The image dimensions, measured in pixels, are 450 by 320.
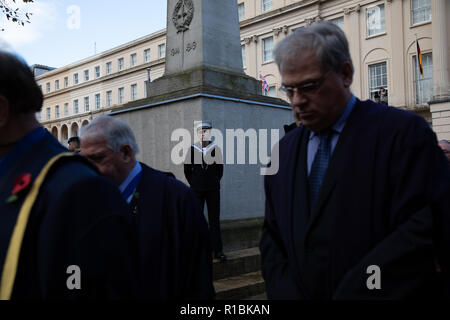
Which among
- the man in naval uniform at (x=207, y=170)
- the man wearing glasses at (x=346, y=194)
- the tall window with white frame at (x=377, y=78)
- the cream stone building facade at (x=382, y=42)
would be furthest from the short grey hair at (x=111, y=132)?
the tall window with white frame at (x=377, y=78)

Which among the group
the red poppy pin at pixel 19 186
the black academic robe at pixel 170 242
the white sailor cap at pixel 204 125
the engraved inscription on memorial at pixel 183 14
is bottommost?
the black academic robe at pixel 170 242

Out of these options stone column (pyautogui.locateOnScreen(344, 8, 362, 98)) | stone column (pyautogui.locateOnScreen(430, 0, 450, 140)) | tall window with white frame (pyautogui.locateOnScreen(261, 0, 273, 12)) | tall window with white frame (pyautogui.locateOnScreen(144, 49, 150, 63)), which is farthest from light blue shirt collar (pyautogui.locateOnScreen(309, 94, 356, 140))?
tall window with white frame (pyautogui.locateOnScreen(144, 49, 150, 63))

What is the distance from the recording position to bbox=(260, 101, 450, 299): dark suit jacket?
1654 millimetres

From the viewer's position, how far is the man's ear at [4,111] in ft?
4.66

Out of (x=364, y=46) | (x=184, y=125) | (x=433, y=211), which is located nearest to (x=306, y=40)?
(x=433, y=211)

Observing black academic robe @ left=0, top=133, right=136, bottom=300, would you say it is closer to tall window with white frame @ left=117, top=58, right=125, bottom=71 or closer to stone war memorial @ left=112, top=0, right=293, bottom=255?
stone war memorial @ left=112, top=0, right=293, bottom=255

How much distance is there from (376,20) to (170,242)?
33.1 m

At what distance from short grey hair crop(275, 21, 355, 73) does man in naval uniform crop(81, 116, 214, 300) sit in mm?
1122

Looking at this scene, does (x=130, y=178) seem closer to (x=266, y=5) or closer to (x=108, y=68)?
(x=266, y=5)

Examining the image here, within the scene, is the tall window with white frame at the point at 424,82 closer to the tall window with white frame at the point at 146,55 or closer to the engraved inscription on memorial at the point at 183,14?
the engraved inscription on memorial at the point at 183,14

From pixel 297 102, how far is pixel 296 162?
12.6 inches

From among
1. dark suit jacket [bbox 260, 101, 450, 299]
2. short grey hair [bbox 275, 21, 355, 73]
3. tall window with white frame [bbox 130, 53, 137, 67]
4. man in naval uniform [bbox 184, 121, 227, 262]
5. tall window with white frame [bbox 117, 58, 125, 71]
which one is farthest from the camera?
tall window with white frame [bbox 117, 58, 125, 71]

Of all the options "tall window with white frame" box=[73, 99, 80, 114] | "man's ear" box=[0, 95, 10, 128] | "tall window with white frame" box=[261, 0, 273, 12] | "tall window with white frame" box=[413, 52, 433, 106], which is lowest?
"man's ear" box=[0, 95, 10, 128]

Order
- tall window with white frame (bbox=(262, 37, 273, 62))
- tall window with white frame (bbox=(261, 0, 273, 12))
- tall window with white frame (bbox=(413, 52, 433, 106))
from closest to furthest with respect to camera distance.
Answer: tall window with white frame (bbox=(413, 52, 433, 106))
tall window with white frame (bbox=(262, 37, 273, 62))
tall window with white frame (bbox=(261, 0, 273, 12))
